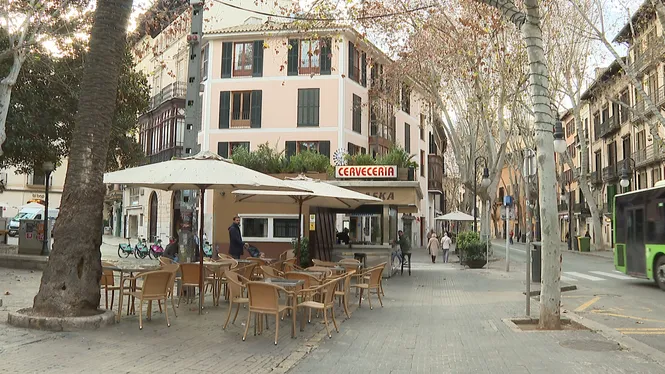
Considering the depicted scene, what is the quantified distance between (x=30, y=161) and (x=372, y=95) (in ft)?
67.4

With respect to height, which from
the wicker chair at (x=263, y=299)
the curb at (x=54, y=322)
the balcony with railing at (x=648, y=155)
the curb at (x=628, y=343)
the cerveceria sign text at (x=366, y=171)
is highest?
the balcony with railing at (x=648, y=155)

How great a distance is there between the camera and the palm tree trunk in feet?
25.0

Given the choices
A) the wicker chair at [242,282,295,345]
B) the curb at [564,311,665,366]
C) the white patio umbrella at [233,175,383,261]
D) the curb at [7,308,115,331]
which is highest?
the white patio umbrella at [233,175,383,261]

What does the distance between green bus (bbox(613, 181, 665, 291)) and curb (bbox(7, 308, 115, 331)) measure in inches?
544

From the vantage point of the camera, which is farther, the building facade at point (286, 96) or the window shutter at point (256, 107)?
the window shutter at point (256, 107)

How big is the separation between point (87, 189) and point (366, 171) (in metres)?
12.3

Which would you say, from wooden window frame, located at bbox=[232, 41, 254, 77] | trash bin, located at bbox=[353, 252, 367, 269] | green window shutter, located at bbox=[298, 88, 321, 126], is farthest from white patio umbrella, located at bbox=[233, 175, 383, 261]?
wooden window frame, located at bbox=[232, 41, 254, 77]

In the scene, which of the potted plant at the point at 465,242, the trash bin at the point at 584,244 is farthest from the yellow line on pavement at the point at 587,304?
the trash bin at the point at 584,244

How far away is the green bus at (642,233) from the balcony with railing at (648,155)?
22.9m

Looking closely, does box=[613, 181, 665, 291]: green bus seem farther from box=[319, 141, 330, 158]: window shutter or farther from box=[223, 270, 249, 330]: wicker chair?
box=[319, 141, 330, 158]: window shutter

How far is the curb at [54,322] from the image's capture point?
23.9 ft

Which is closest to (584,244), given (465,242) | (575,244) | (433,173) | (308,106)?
(575,244)

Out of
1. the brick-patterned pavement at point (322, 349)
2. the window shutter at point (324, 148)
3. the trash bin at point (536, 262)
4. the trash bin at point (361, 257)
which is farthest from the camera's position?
the window shutter at point (324, 148)

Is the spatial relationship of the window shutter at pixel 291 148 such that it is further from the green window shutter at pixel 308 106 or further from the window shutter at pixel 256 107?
the window shutter at pixel 256 107
